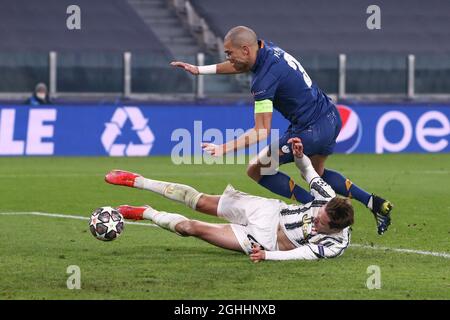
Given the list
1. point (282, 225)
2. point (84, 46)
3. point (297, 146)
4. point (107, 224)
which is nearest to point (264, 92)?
point (297, 146)

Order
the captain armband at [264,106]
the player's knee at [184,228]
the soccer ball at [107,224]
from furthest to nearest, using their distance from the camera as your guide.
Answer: the soccer ball at [107,224], the captain armband at [264,106], the player's knee at [184,228]

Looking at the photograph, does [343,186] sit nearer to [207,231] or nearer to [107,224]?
[207,231]

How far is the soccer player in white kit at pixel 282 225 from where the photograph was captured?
10.1 meters

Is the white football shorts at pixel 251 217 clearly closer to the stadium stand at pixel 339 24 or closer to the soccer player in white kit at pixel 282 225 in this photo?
the soccer player in white kit at pixel 282 225

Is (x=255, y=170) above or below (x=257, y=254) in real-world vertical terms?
above

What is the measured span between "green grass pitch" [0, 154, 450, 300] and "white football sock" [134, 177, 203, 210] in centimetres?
48

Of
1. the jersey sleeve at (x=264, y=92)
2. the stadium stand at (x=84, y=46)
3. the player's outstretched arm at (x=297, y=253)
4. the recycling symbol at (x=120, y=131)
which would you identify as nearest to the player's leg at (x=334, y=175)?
the jersey sleeve at (x=264, y=92)

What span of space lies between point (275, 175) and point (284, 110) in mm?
695

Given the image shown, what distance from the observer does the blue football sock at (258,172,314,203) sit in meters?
11.9

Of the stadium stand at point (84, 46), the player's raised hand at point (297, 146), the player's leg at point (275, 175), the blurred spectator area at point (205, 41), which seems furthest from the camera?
the blurred spectator area at point (205, 41)

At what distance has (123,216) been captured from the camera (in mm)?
11352

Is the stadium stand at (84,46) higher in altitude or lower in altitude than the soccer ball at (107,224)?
higher

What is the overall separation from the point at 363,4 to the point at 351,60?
5753 mm

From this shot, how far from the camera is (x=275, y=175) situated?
12.0 metres
